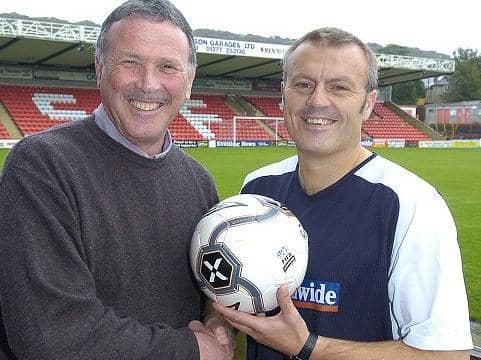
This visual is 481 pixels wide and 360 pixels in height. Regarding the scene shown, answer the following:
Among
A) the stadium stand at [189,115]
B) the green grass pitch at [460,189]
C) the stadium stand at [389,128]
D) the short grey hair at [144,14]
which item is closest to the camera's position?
the short grey hair at [144,14]

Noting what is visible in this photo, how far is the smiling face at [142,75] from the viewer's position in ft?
7.14

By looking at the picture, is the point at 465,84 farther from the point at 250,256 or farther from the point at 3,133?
the point at 250,256

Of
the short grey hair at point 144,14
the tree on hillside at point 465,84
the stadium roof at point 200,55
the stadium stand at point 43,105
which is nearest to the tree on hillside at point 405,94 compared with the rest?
the tree on hillside at point 465,84

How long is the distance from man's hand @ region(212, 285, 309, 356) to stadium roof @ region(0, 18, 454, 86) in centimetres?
2211

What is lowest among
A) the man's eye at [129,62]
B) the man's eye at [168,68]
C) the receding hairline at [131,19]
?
the man's eye at [168,68]

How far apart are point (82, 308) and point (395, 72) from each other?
4080 cm

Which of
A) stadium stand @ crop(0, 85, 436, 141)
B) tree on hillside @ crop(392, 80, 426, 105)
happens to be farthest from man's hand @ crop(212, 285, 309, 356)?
tree on hillside @ crop(392, 80, 426, 105)

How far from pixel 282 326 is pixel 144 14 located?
1.30 meters

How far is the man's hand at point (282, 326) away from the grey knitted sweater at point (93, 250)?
228mm

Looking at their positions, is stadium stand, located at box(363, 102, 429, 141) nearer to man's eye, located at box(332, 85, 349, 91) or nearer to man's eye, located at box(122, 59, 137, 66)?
man's eye, located at box(332, 85, 349, 91)

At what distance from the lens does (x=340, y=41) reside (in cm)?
229

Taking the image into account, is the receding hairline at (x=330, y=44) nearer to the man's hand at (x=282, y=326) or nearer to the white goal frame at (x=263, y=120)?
the man's hand at (x=282, y=326)

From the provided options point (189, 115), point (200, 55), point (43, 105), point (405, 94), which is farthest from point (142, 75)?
point (405, 94)

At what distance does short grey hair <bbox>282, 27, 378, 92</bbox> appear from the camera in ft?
7.52
